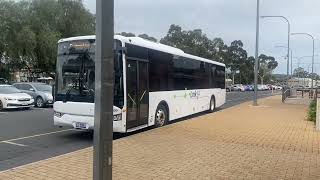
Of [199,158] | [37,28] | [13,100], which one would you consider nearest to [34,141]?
[199,158]

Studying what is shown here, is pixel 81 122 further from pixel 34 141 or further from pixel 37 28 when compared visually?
pixel 37 28

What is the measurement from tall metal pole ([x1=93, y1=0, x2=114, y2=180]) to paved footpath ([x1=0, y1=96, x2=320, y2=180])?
258 cm

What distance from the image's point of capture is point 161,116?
16.0m

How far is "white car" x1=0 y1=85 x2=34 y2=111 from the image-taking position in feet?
80.2

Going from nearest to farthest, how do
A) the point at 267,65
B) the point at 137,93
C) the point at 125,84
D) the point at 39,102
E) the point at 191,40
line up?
1. the point at 125,84
2. the point at 137,93
3. the point at 39,102
4. the point at 191,40
5. the point at 267,65

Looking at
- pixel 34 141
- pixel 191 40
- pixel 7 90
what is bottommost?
pixel 34 141

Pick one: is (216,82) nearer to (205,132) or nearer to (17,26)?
(205,132)

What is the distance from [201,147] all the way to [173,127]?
4069 millimetres

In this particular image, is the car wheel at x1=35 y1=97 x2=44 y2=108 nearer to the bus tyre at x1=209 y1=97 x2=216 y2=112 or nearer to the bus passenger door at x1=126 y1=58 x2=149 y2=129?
the bus tyre at x1=209 y1=97 x2=216 y2=112

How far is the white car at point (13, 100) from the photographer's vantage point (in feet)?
80.2

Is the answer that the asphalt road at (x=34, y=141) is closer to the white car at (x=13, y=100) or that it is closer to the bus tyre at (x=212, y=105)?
the white car at (x=13, y=100)

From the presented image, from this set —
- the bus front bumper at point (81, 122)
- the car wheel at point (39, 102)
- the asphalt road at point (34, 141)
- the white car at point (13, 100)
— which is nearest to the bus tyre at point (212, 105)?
the white car at point (13, 100)

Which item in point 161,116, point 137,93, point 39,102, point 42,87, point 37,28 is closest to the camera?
point 137,93

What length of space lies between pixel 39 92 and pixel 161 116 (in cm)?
1416
